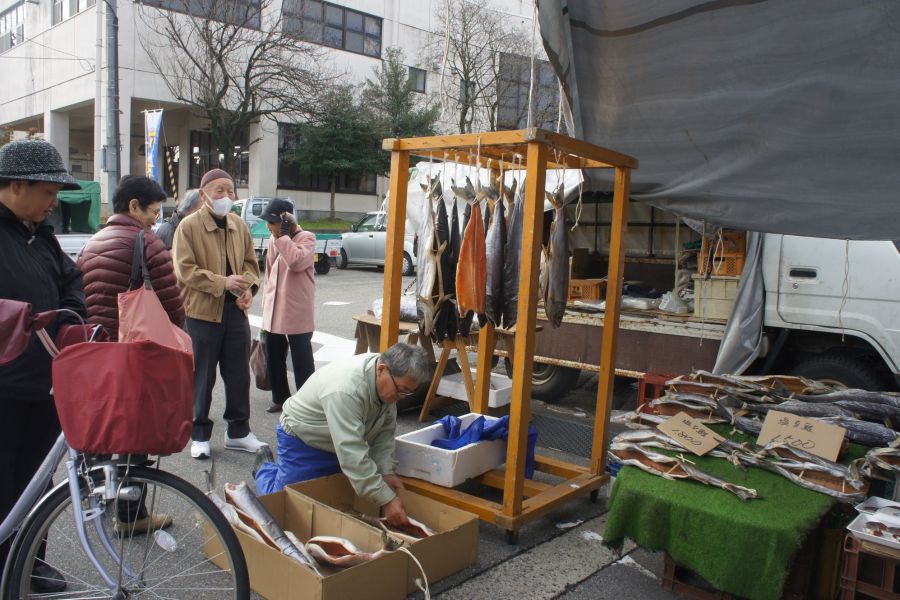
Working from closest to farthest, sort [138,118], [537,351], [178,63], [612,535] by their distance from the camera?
1. [612,535]
2. [537,351]
3. [178,63]
4. [138,118]

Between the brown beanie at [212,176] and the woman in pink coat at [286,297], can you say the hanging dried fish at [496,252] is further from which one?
the woman in pink coat at [286,297]

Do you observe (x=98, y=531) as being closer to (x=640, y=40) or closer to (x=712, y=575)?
(x=712, y=575)

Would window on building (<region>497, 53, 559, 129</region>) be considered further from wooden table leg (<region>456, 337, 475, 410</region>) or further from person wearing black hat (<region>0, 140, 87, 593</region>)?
person wearing black hat (<region>0, 140, 87, 593</region>)

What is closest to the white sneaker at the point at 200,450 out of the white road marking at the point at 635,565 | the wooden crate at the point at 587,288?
the white road marking at the point at 635,565

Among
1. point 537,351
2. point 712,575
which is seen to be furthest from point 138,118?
point 712,575

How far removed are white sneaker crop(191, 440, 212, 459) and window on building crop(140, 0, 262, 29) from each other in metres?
20.7

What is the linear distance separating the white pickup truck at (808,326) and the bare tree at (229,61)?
19828 mm

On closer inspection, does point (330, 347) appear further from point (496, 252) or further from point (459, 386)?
point (496, 252)

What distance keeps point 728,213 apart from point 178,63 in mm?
22955

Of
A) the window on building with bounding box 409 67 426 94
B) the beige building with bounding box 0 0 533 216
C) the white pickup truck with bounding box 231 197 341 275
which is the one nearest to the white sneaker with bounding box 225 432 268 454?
the white pickup truck with bounding box 231 197 341 275

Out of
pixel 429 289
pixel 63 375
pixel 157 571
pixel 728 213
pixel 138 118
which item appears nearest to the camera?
pixel 63 375

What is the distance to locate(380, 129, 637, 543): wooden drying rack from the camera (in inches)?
138

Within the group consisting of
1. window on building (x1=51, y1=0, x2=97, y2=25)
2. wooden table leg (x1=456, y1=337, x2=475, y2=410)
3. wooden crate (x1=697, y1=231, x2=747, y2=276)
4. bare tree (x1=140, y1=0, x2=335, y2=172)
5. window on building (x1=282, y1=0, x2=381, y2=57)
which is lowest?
wooden table leg (x1=456, y1=337, x2=475, y2=410)

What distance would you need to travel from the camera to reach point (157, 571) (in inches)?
112
